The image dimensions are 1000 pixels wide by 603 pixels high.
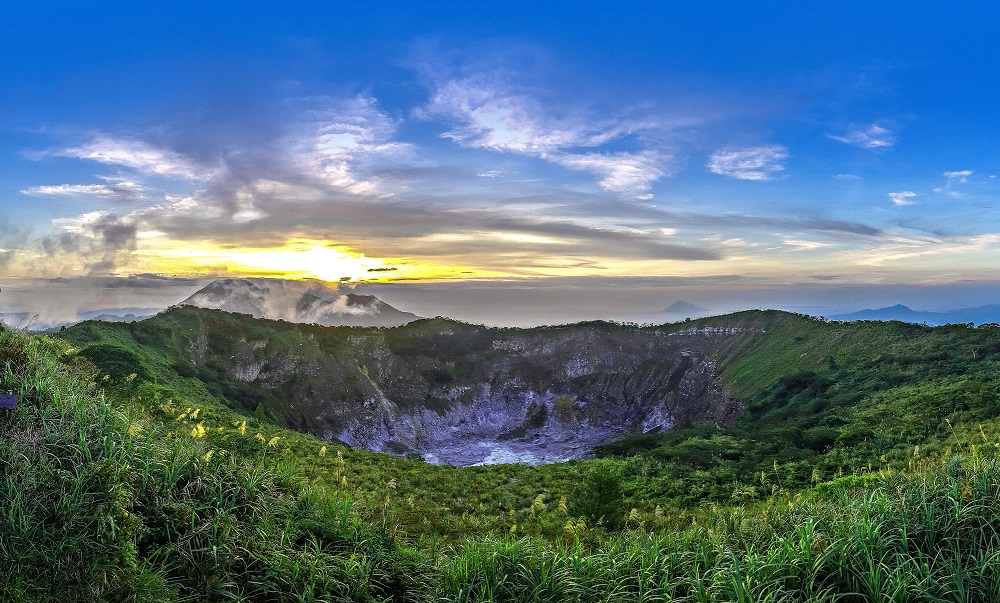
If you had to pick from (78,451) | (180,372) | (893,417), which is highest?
(78,451)

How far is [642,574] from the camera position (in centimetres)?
813

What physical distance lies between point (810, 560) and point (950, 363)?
47.4 metres

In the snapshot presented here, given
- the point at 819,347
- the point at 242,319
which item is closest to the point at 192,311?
the point at 242,319

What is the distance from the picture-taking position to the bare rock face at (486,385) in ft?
258

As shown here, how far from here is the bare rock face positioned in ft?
258

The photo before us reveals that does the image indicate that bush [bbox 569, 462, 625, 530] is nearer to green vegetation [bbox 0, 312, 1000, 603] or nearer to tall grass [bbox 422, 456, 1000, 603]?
green vegetation [bbox 0, 312, 1000, 603]

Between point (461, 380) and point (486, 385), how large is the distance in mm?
5905

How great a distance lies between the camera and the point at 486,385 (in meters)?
106

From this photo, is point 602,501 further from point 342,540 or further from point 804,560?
point 342,540

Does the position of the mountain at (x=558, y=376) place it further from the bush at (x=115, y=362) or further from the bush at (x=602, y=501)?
the bush at (x=602, y=501)

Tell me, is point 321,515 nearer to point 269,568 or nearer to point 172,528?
point 269,568

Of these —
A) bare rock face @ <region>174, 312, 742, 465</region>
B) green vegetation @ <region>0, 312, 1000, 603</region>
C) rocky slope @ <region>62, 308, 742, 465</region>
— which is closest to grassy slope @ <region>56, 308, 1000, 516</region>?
green vegetation @ <region>0, 312, 1000, 603</region>

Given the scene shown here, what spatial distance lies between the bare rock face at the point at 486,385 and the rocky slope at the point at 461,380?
0.80 feet

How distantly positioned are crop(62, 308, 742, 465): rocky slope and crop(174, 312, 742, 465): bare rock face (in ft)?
0.80
